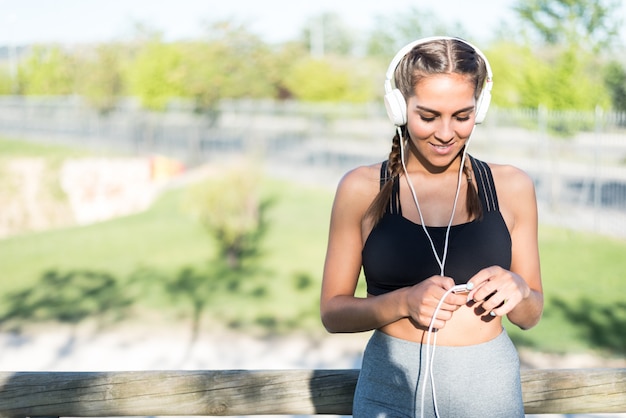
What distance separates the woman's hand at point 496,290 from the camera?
1606 mm

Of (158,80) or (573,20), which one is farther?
(158,80)

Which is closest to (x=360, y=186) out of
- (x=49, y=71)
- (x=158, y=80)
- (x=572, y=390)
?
(x=572, y=390)

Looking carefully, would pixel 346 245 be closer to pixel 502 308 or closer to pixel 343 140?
pixel 502 308

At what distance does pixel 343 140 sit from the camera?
64.7 ft

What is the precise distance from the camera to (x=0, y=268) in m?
11.5

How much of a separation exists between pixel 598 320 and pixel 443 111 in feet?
21.0

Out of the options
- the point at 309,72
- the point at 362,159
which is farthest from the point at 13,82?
the point at 362,159

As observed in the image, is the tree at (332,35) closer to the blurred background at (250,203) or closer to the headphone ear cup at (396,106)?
the blurred background at (250,203)

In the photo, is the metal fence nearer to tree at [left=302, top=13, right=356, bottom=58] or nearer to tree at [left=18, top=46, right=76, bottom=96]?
tree at [left=18, top=46, right=76, bottom=96]

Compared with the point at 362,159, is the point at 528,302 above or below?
above

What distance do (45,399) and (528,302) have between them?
1551mm

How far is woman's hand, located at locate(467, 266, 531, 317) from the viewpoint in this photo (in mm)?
1606

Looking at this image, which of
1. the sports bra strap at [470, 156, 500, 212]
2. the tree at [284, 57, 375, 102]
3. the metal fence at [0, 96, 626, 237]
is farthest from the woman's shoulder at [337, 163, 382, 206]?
the tree at [284, 57, 375, 102]

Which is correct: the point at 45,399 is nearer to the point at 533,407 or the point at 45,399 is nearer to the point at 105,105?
the point at 533,407
